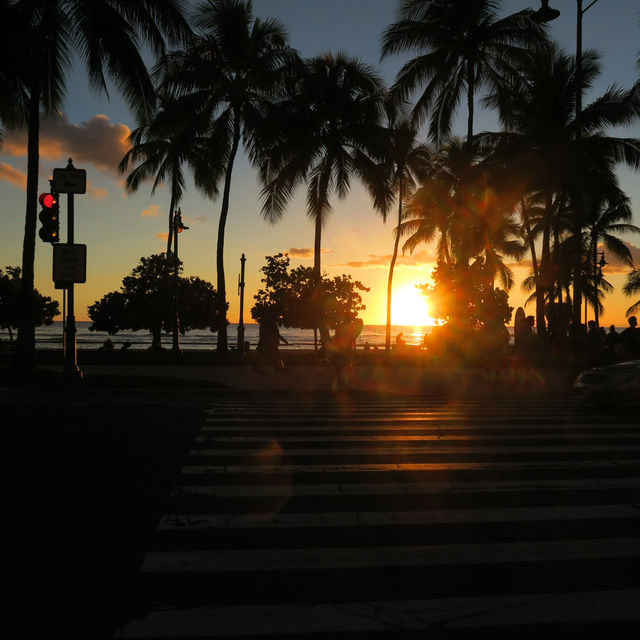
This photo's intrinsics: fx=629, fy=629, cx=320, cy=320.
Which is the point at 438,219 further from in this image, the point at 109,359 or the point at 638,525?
the point at 638,525

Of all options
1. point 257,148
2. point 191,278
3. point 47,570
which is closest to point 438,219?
point 257,148

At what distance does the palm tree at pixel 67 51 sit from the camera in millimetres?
16797

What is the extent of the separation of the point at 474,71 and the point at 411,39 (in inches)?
135

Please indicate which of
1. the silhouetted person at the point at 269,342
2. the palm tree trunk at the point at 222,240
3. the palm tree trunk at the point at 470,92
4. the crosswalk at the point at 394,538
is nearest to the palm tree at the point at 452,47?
the palm tree trunk at the point at 470,92

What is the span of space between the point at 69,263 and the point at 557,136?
897 inches

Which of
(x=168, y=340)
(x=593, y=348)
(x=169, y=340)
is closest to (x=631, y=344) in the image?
(x=593, y=348)

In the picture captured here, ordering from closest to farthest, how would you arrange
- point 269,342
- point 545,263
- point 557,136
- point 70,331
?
point 70,331, point 269,342, point 557,136, point 545,263

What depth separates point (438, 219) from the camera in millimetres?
46281

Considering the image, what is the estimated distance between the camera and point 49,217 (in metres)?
15.0

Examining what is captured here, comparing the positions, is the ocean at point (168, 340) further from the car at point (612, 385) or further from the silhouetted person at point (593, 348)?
the car at point (612, 385)

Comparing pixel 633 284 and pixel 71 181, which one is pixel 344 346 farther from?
pixel 633 284

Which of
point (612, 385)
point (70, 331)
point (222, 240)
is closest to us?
point (612, 385)

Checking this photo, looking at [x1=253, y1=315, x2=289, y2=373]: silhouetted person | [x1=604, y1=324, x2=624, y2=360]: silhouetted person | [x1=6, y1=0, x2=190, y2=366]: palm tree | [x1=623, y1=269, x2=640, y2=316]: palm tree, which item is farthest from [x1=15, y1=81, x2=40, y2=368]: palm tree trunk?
[x1=623, y1=269, x2=640, y2=316]: palm tree

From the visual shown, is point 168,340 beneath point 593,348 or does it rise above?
above
